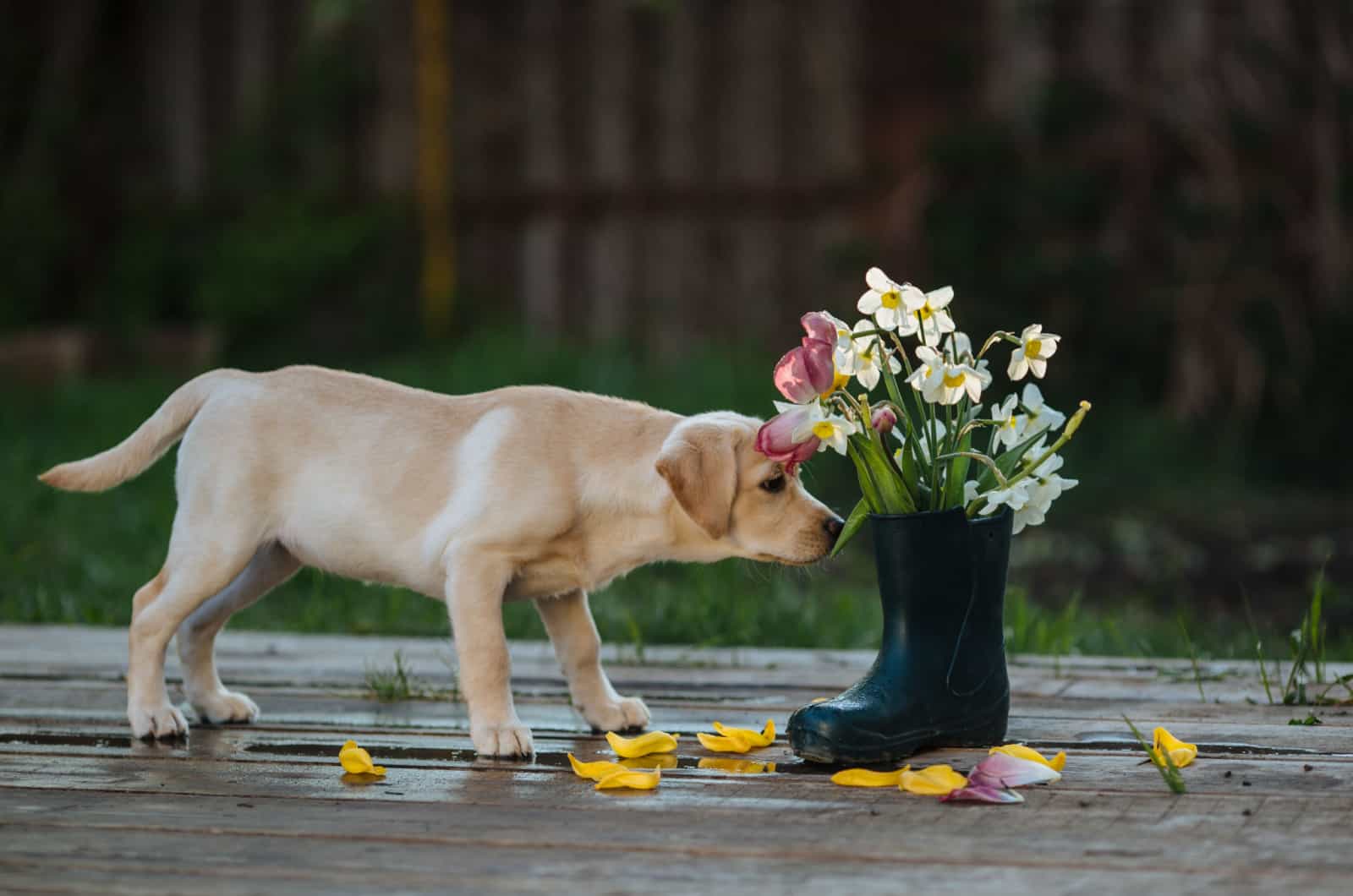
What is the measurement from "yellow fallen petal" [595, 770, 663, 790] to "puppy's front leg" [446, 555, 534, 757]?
0.37 metres

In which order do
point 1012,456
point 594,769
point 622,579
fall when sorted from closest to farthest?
point 594,769 → point 1012,456 → point 622,579

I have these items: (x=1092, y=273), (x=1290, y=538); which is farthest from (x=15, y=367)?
(x=1290, y=538)

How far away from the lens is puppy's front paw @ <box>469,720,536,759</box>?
9.82ft

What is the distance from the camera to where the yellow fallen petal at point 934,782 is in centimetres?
261

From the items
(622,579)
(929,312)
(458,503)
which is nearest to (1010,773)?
(929,312)

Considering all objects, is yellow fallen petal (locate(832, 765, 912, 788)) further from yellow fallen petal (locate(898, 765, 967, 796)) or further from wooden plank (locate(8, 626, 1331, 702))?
wooden plank (locate(8, 626, 1331, 702))

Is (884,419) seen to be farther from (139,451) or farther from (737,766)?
(139,451)

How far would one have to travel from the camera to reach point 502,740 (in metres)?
3.00

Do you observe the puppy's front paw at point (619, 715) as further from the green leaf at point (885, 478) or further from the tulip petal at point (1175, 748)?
the tulip petal at point (1175, 748)

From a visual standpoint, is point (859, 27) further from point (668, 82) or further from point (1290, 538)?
point (1290, 538)

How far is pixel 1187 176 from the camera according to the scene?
884cm

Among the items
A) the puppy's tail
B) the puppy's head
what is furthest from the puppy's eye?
the puppy's tail

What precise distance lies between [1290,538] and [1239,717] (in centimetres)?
429

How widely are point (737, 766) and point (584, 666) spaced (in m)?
0.60
